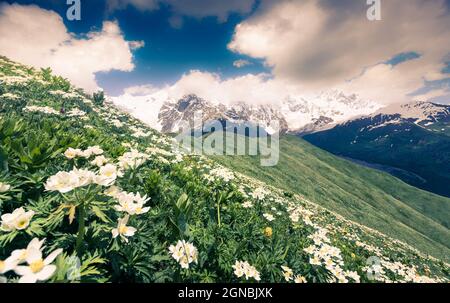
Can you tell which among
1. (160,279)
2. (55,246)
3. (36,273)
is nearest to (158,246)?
(160,279)

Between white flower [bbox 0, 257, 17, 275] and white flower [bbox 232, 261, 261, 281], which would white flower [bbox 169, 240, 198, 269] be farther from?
white flower [bbox 0, 257, 17, 275]

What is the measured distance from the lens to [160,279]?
315cm

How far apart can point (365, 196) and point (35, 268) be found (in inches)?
2807

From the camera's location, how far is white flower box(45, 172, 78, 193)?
2674mm

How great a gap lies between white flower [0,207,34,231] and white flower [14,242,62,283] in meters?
0.63

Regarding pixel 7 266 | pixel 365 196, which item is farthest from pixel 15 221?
pixel 365 196

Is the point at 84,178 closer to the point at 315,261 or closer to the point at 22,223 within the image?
the point at 22,223

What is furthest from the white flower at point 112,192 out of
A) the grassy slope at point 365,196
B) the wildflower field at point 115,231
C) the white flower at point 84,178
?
the grassy slope at point 365,196

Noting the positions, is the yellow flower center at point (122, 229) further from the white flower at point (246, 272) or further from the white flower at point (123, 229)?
the white flower at point (246, 272)

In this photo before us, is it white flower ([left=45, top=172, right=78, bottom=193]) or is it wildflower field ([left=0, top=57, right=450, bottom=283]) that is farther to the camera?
white flower ([left=45, top=172, right=78, bottom=193])

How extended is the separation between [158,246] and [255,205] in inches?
178

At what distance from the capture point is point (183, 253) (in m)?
3.37

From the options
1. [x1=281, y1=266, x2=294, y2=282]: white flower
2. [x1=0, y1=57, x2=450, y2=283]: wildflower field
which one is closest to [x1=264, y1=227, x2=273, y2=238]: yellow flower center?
[x1=0, y1=57, x2=450, y2=283]: wildflower field
